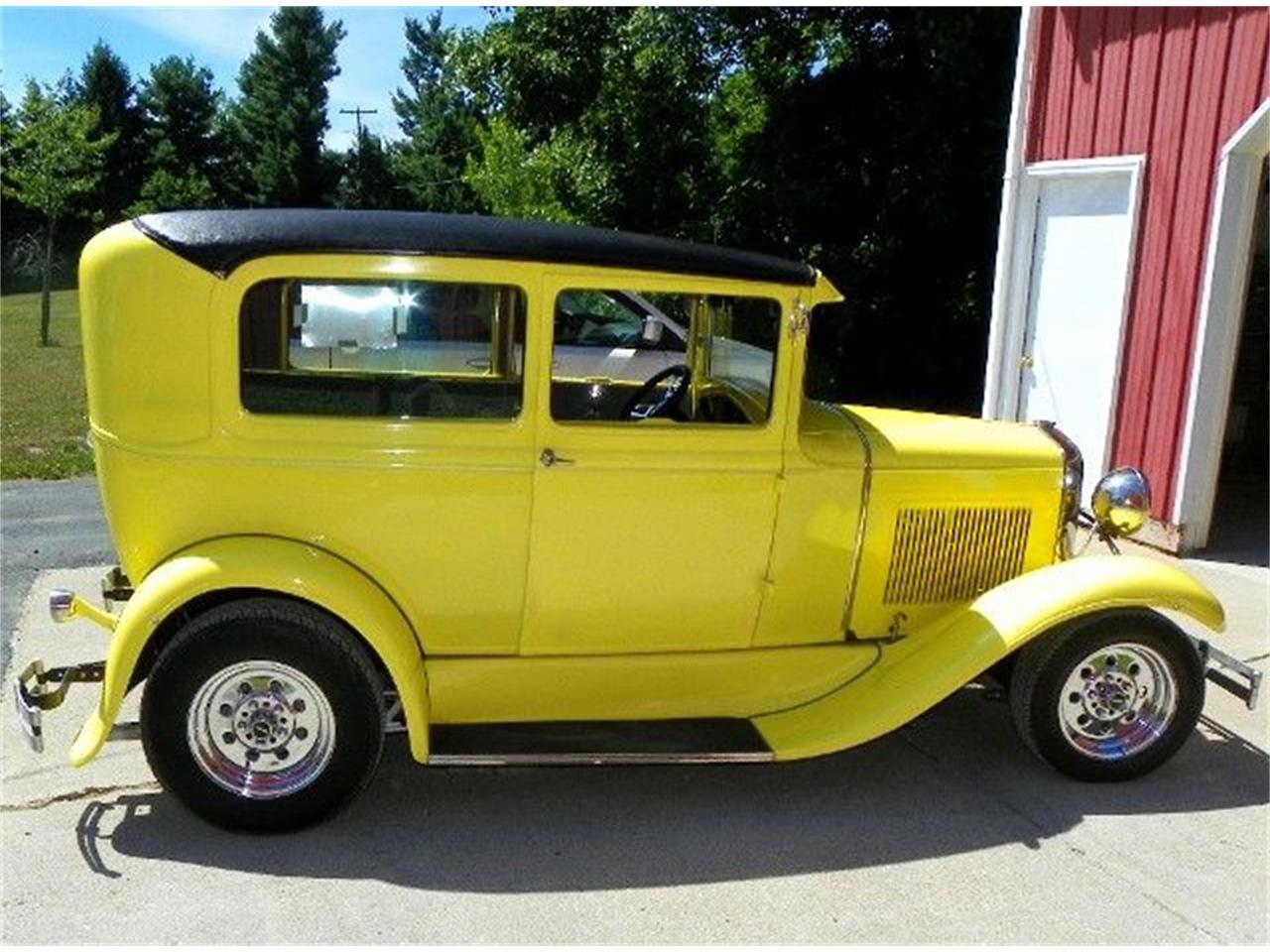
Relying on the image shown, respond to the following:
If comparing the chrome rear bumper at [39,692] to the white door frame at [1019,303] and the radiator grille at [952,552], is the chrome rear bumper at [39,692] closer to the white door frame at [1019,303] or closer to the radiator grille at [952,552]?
the radiator grille at [952,552]

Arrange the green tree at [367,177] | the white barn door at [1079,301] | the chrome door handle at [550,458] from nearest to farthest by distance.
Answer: the chrome door handle at [550,458] → the white barn door at [1079,301] → the green tree at [367,177]

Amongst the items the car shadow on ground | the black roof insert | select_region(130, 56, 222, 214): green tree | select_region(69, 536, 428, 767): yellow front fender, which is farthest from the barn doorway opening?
select_region(130, 56, 222, 214): green tree

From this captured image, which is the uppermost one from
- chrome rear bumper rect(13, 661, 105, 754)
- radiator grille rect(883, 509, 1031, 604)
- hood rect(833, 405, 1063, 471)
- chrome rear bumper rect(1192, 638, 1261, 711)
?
hood rect(833, 405, 1063, 471)

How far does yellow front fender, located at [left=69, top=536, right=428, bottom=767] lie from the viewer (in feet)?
11.3

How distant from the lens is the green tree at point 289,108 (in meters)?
45.6

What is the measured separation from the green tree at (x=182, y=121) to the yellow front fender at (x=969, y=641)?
135 ft

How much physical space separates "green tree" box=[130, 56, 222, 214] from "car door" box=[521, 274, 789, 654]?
134ft

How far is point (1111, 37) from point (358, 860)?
6899 millimetres

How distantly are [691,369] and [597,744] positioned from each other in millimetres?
1377

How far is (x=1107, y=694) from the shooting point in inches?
A: 160

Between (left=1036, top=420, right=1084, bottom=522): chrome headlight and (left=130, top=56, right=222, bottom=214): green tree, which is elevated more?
(left=130, top=56, right=222, bottom=214): green tree

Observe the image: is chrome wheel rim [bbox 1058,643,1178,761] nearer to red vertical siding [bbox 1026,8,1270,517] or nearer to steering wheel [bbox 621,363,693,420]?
steering wheel [bbox 621,363,693,420]

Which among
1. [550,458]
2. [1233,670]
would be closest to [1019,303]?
[1233,670]

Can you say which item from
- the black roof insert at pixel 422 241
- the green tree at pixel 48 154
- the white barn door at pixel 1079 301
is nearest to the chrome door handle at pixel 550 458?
the black roof insert at pixel 422 241
